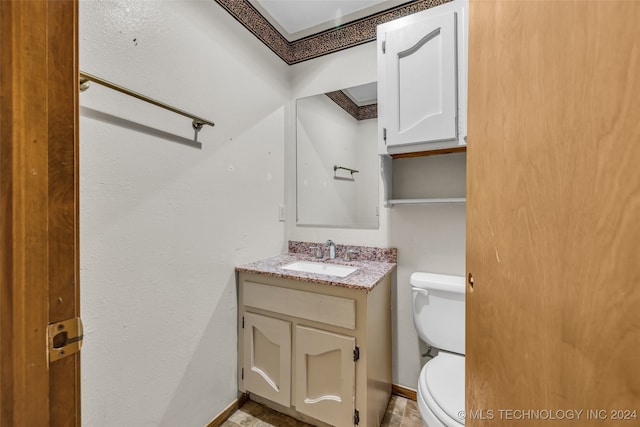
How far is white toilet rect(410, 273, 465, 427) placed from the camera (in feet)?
3.48

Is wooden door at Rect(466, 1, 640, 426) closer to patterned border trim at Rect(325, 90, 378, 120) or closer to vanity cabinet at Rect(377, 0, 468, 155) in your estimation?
vanity cabinet at Rect(377, 0, 468, 155)

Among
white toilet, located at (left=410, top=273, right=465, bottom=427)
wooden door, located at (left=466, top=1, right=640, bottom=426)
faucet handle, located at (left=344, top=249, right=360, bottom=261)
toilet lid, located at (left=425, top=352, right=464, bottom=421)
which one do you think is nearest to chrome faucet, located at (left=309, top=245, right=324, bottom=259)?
faucet handle, located at (left=344, top=249, right=360, bottom=261)

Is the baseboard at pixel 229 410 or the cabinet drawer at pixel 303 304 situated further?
the baseboard at pixel 229 410

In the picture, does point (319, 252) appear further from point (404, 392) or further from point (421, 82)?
point (421, 82)

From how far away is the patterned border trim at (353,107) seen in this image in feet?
5.61

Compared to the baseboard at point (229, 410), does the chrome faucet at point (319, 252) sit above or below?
above

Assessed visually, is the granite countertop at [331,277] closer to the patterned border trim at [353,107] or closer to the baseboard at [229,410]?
the baseboard at [229,410]

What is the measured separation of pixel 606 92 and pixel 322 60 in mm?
1901

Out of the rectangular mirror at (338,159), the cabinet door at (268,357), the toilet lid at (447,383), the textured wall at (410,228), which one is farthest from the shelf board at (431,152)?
the cabinet door at (268,357)

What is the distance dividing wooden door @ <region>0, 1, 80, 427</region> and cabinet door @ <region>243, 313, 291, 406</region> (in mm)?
997

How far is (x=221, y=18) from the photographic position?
4.64 ft

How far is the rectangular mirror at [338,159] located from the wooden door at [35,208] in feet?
4.89

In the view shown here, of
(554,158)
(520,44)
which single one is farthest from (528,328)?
(520,44)

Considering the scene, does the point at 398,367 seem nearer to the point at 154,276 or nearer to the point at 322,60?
the point at 154,276
